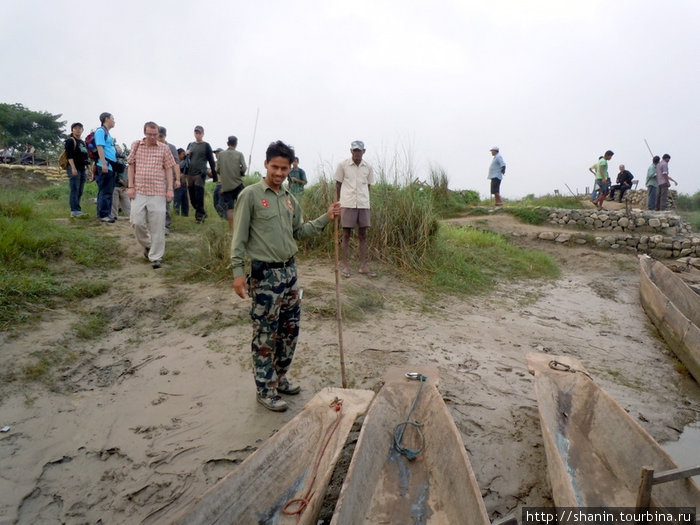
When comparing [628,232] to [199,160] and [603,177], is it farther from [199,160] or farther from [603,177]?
[199,160]

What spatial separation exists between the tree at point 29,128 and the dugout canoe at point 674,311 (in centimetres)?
2670

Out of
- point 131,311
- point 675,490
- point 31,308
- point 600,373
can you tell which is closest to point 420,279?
point 600,373

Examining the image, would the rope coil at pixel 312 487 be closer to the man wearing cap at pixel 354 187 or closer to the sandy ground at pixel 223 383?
the sandy ground at pixel 223 383

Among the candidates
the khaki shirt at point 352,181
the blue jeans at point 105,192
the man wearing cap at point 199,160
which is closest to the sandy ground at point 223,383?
the khaki shirt at point 352,181

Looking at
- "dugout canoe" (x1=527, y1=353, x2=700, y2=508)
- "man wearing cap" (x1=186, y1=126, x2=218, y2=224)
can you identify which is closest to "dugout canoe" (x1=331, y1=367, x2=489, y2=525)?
"dugout canoe" (x1=527, y1=353, x2=700, y2=508)

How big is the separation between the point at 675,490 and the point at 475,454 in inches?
39.7

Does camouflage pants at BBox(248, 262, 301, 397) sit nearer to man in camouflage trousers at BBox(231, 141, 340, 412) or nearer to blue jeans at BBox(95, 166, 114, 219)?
man in camouflage trousers at BBox(231, 141, 340, 412)

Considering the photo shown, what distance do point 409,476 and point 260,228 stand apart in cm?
172

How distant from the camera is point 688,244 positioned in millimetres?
9375

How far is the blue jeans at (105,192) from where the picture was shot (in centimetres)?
614

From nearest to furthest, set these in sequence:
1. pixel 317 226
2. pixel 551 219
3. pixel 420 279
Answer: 1. pixel 317 226
2. pixel 420 279
3. pixel 551 219

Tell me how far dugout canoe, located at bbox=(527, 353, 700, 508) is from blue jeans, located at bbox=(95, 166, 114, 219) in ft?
20.4

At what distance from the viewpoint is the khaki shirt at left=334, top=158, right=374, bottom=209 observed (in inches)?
210

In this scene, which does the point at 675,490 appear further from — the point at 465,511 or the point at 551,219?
the point at 551,219
